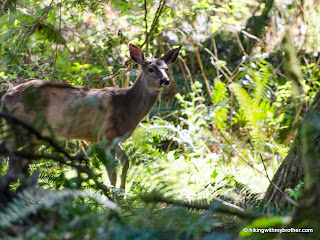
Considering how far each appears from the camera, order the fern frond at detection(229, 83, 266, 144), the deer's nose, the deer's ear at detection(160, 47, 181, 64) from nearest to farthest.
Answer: the fern frond at detection(229, 83, 266, 144)
the deer's nose
the deer's ear at detection(160, 47, 181, 64)

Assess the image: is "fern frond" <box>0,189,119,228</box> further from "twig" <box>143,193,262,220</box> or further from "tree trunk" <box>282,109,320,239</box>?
"tree trunk" <box>282,109,320,239</box>

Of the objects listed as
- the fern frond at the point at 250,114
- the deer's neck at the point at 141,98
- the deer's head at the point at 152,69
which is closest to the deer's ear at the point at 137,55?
the deer's head at the point at 152,69

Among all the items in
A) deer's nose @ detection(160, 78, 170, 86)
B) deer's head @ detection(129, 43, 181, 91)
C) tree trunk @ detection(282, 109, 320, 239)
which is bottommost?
deer's nose @ detection(160, 78, 170, 86)

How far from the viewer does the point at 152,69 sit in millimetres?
6562

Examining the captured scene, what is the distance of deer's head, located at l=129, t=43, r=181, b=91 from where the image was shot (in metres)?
6.43

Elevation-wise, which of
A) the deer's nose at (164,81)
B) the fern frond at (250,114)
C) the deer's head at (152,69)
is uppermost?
the deer's head at (152,69)

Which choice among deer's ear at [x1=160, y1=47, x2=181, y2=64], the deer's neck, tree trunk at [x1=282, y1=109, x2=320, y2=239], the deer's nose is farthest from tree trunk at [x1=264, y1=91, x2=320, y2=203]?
deer's ear at [x1=160, y1=47, x2=181, y2=64]

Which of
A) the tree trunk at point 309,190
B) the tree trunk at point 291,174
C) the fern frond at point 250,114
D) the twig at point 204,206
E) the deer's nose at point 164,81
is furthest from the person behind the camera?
the deer's nose at point 164,81

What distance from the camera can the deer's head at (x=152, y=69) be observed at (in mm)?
6426

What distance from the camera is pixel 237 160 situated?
7.01 metres

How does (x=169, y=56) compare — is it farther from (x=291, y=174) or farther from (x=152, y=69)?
(x=291, y=174)

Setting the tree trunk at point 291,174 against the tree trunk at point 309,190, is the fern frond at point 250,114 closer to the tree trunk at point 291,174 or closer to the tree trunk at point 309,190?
the tree trunk at point 291,174

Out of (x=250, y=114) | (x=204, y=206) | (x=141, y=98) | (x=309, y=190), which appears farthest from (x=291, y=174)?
(x=141, y=98)

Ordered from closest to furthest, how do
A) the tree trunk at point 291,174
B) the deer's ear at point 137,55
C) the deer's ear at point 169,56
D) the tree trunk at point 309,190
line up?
1. the tree trunk at point 309,190
2. the tree trunk at point 291,174
3. the deer's ear at point 137,55
4. the deer's ear at point 169,56
